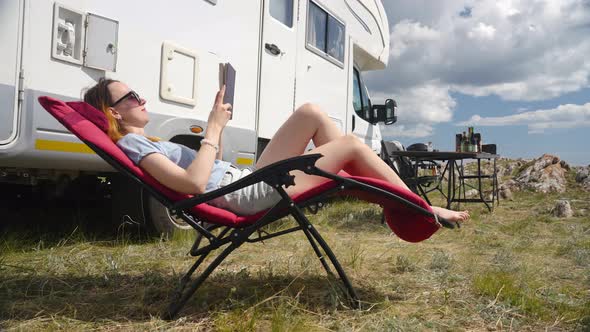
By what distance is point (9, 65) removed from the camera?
93.4 inches

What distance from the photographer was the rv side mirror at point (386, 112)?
6.44m

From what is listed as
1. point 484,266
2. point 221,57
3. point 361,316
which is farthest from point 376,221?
point 361,316

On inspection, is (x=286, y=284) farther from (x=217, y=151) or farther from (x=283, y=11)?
(x=283, y=11)

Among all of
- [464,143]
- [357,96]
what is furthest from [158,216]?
[464,143]

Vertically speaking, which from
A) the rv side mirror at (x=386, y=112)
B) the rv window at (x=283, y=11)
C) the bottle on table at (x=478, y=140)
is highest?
the rv window at (x=283, y=11)

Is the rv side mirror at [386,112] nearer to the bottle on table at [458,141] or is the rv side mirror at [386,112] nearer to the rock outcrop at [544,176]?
the bottle on table at [458,141]

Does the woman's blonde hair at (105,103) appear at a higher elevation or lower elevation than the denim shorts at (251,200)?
higher

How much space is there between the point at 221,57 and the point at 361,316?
2.32 metres

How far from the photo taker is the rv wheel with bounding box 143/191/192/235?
3453mm

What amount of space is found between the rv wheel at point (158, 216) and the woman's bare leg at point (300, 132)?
1.27m

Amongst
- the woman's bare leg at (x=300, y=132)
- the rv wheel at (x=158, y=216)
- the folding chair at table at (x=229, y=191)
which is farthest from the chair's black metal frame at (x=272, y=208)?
the rv wheel at (x=158, y=216)

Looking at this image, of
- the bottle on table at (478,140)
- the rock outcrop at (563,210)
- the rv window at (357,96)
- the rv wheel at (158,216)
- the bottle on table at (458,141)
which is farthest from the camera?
the bottle on table at (458,141)

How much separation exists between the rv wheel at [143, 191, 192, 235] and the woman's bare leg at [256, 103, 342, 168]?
1270 millimetres

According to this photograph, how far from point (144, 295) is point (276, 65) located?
8.24 ft
